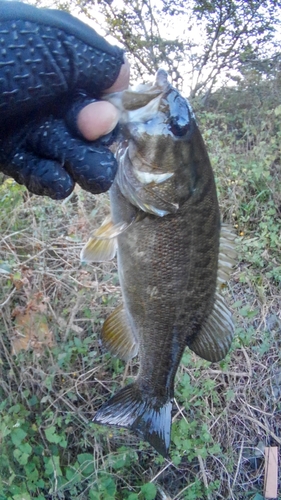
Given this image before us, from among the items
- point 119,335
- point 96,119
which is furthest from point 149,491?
point 96,119

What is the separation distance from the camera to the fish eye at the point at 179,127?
5.33ft

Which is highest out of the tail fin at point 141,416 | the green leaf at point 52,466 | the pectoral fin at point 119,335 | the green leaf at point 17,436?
the pectoral fin at point 119,335

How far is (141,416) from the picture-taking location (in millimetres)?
2018

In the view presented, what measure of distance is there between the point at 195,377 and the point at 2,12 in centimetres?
262

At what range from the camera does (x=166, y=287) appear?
1.84m

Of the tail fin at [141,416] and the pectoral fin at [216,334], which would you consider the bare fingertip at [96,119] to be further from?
the tail fin at [141,416]

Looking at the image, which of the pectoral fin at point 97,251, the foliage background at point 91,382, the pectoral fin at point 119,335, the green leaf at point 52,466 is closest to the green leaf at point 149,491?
the foliage background at point 91,382

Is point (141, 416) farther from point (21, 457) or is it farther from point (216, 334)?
point (21, 457)

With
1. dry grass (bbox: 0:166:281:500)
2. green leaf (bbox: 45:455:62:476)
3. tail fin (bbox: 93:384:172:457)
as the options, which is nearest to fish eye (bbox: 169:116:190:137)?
tail fin (bbox: 93:384:172:457)

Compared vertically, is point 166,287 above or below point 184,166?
below

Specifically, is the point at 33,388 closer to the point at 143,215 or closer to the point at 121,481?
the point at 121,481

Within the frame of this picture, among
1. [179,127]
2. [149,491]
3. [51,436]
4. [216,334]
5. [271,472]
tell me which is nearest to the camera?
[179,127]

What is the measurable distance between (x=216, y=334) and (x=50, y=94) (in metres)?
1.20

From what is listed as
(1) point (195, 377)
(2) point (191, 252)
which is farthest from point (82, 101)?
(1) point (195, 377)
